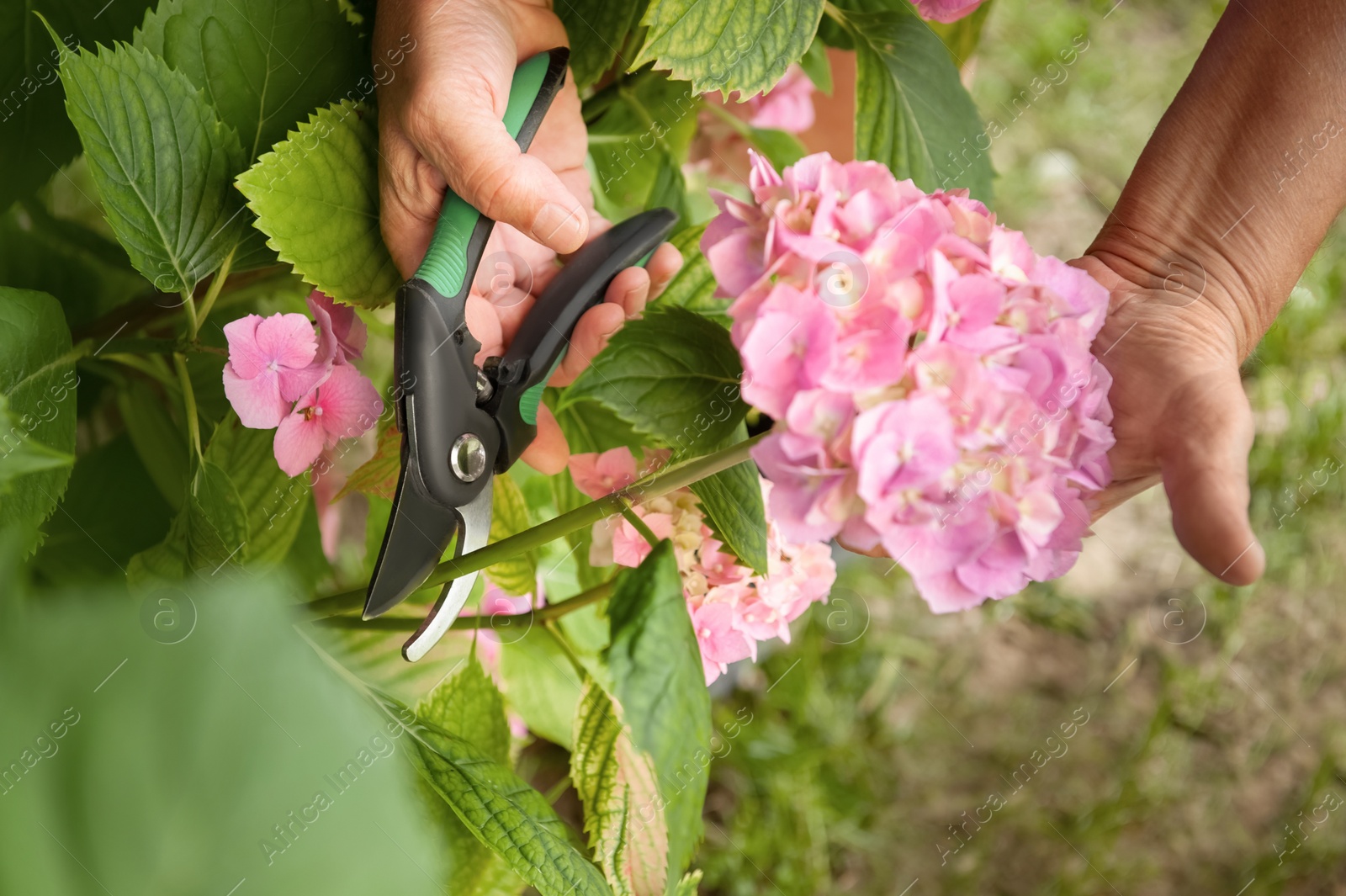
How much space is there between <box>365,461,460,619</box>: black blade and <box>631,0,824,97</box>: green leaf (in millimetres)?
235

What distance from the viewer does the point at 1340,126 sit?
1.95 ft

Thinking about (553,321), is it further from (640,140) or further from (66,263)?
(66,263)

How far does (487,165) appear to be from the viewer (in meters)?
0.45

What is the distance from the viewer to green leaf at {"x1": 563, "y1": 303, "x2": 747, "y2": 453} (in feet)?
1.52

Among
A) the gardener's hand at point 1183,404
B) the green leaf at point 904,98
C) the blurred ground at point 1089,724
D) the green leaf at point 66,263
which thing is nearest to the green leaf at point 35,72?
Answer: the green leaf at point 66,263

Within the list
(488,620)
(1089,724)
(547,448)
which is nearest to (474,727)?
(488,620)

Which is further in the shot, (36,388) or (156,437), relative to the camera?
(156,437)

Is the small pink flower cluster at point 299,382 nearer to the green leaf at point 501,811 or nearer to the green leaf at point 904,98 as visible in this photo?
the green leaf at point 501,811

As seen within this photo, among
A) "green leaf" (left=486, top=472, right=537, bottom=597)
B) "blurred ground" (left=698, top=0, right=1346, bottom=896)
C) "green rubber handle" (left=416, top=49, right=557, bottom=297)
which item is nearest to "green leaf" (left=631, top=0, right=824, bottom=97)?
"green rubber handle" (left=416, top=49, right=557, bottom=297)

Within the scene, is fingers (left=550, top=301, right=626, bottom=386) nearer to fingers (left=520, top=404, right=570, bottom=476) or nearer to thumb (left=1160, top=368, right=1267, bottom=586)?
fingers (left=520, top=404, right=570, bottom=476)

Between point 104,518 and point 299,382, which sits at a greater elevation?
point 299,382

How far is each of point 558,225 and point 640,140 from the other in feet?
1.02

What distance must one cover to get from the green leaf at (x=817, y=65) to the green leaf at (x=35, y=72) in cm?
47

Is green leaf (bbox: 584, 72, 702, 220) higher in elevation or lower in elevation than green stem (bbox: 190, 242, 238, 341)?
lower
